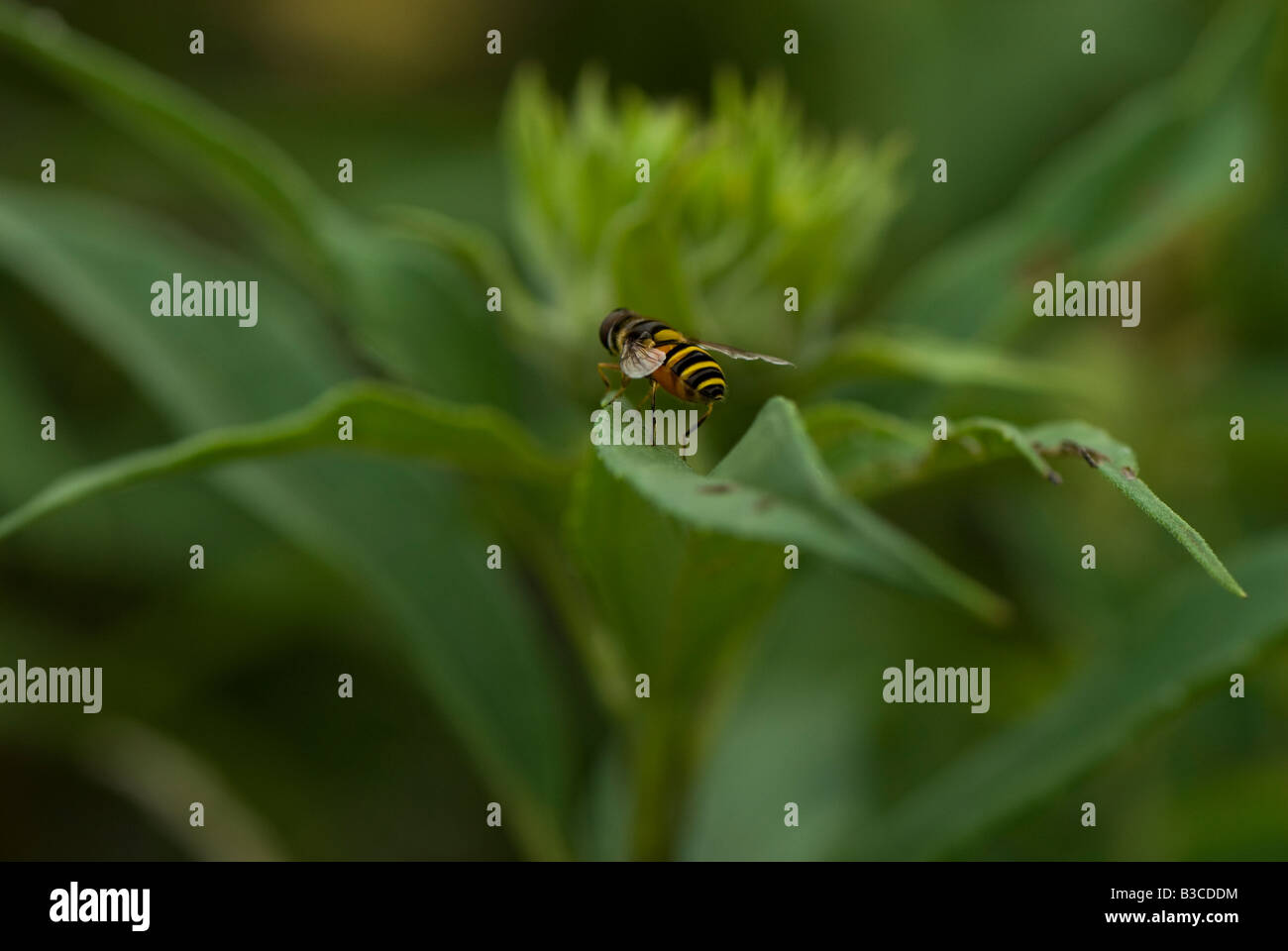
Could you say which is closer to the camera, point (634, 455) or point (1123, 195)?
point (634, 455)

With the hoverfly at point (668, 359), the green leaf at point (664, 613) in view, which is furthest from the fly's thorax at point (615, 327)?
the green leaf at point (664, 613)

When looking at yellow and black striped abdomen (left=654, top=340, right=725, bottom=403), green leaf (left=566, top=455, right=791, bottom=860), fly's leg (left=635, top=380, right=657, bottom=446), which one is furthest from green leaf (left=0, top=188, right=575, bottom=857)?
yellow and black striped abdomen (left=654, top=340, right=725, bottom=403)

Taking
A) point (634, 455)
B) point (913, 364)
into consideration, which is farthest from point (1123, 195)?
point (634, 455)

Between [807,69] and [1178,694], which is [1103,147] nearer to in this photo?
[1178,694]

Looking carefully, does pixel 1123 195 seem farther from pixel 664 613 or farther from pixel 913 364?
pixel 664 613

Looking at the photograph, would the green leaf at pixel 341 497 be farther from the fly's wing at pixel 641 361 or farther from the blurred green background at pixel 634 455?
the fly's wing at pixel 641 361
